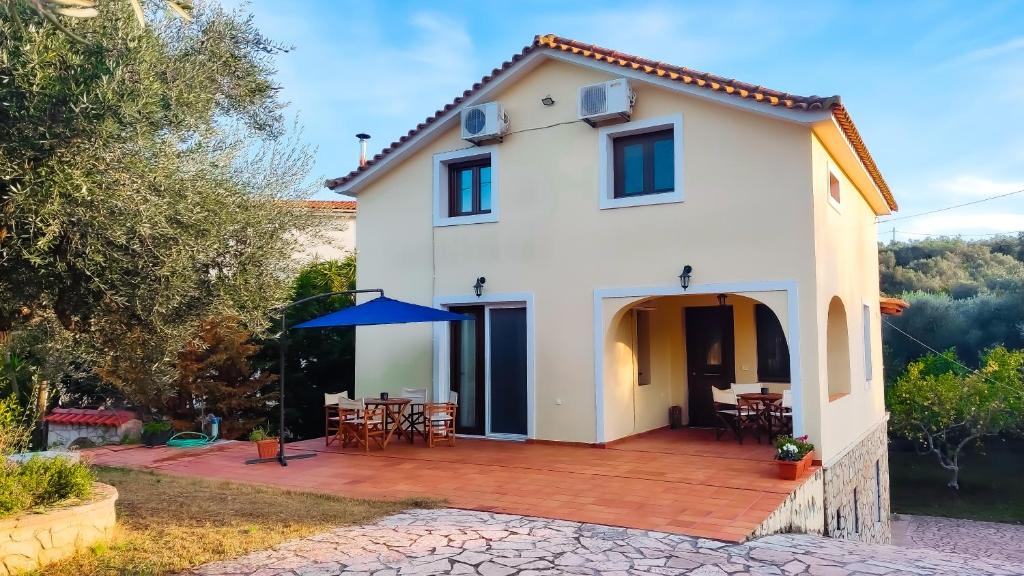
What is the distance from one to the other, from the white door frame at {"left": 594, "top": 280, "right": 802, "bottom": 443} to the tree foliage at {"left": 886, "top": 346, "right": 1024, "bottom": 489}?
16.0m

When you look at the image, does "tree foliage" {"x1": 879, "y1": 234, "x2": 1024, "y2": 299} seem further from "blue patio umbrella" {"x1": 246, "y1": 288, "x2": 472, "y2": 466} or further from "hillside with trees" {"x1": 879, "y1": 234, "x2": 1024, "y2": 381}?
"blue patio umbrella" {"x1": 246, "y1": 288, "x2": 472, "y2": 466}

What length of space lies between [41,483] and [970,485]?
88.6ft

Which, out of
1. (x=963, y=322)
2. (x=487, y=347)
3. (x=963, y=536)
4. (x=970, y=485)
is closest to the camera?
(x=487, y=347)

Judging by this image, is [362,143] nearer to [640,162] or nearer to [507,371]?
[507,371]

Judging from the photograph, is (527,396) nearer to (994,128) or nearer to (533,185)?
(533,185)

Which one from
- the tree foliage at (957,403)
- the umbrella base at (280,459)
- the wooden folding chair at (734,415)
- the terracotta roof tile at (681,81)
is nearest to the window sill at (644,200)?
the terracotta roof tile at (681,81)

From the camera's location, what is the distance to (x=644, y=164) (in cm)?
1247

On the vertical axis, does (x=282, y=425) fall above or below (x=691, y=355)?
below

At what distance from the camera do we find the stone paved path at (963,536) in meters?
17.7

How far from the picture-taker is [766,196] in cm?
1116

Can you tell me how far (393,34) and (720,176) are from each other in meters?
7.46

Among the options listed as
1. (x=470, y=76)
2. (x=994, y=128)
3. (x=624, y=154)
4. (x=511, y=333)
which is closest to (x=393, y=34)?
(x=470, y=76)

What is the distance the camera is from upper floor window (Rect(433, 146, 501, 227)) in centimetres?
1370

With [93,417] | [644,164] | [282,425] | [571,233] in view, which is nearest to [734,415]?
[571,233]
